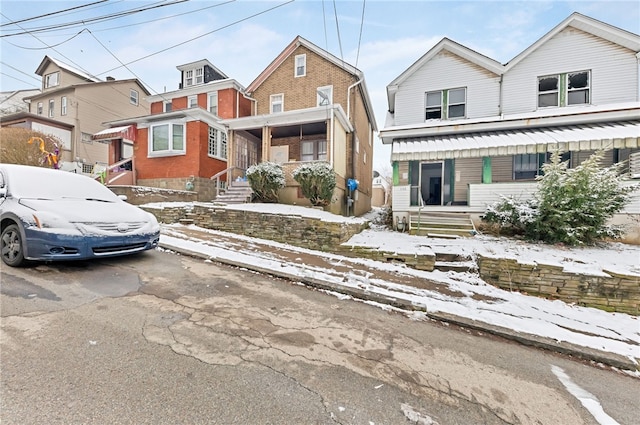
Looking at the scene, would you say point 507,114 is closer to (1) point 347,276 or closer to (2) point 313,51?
(2) point 313,51

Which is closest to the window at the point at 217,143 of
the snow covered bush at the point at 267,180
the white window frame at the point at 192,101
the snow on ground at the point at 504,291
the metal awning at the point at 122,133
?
the white window frame at the point at 192,101

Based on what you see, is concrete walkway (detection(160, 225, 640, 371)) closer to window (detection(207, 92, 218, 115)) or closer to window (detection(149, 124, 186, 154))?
window (detection(149, 124, 186, 154))

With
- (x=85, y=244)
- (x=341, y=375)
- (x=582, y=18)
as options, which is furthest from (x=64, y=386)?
(x=582, y=18)

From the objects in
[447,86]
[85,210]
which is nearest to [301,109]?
[447,86]

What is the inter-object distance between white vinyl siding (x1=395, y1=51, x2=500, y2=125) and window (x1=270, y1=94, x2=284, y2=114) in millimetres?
6817

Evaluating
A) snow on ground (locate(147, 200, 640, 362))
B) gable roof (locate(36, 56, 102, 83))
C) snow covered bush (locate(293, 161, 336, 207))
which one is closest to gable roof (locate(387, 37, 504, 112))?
snow covered bush (locate(293, 161, 336, 207))

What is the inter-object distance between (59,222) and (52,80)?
A: 30992 mm

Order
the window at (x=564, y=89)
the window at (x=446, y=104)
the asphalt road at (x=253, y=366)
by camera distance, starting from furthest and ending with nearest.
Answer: the window at (x=446, y=104)
the window at (x=564, y=89)
the asphalt road at (x=253, y=366)

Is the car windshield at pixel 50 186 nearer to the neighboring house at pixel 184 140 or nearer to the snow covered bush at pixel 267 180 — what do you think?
the snow covered bush at pixel 267 180

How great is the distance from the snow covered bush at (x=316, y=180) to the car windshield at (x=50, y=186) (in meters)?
5.81

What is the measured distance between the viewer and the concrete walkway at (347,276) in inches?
138

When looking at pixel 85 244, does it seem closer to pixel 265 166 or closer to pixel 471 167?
pixel 265 166

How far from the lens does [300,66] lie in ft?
51.4

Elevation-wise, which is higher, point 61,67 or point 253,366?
point 61,67
